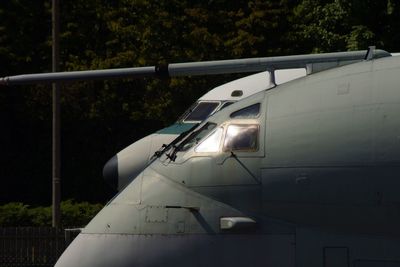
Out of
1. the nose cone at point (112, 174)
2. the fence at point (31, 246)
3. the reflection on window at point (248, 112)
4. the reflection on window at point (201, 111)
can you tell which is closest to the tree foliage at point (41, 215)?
the fence at point (31, 246)

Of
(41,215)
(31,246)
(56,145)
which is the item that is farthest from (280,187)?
(41,215)

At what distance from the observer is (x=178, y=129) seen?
17.6 metres

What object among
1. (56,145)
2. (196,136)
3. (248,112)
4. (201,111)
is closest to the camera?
(248,112)

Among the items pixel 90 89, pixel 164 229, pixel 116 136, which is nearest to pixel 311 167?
pixel 164 229

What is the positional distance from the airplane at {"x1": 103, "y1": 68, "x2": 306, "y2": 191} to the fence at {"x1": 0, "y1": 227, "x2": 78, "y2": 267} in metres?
6.55

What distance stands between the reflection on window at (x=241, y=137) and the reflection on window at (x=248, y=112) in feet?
0.44

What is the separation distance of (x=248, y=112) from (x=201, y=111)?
7.76 m

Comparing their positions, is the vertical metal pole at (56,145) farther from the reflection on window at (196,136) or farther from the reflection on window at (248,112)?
the reflection on window at (248,112)

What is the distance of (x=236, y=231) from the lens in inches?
383

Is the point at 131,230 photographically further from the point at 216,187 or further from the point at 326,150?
the point at 326,150

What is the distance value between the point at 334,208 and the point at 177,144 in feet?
7.22

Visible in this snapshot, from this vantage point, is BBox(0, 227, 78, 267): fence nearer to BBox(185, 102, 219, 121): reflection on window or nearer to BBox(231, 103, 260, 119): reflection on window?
BBox(185, 102, 219, 121): reflection on window

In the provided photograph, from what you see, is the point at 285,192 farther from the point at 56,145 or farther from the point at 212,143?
the point at 56,145

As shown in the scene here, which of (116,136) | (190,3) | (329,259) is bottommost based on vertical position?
(329,259)
